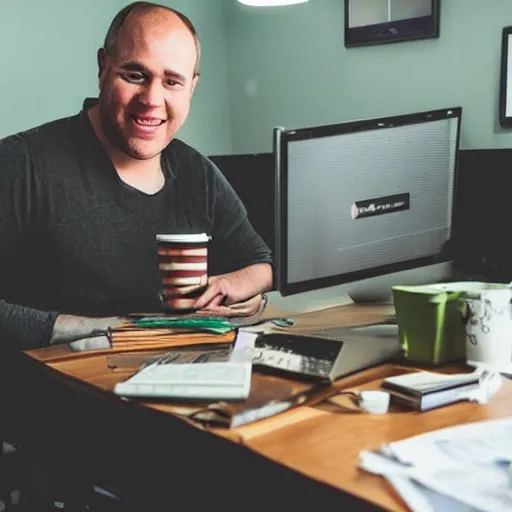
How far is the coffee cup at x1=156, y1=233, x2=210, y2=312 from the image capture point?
152cm

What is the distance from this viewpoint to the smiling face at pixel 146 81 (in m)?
1.82

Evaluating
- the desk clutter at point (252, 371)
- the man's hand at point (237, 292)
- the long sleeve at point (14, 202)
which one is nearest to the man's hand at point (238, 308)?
the man's hand at point (237, 292)

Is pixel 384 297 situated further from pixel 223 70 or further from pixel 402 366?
pixel 223 70

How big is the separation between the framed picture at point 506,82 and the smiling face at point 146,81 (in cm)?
98

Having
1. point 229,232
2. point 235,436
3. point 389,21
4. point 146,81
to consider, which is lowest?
point 235,436

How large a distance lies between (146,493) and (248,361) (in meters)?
0.26

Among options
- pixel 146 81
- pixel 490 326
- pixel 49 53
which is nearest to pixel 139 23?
pixel 146 81

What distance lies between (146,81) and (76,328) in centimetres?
67

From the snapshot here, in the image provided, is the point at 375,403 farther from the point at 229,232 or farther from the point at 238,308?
the point at 229,232

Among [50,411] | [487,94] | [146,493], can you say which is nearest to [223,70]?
[487,94]

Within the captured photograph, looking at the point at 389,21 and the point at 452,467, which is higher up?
the point at 389,21

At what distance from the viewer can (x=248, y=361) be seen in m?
1.26

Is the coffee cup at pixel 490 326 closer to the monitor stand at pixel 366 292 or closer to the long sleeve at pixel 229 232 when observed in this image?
the monitor stand at pixel 366 292

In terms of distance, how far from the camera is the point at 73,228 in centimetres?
177
